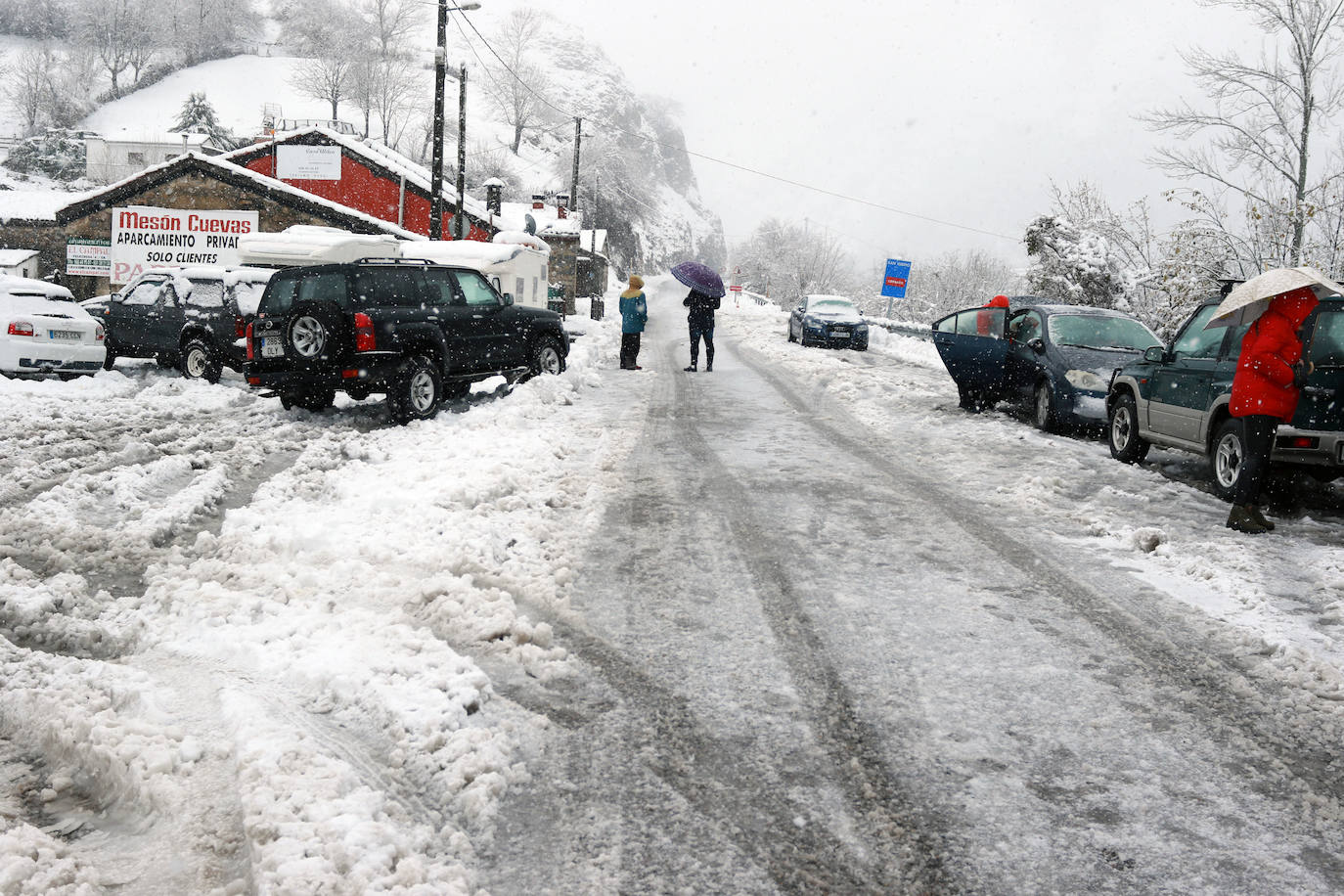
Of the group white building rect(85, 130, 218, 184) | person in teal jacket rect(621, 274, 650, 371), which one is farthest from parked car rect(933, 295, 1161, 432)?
white building rect(85, 130, 218, 184)

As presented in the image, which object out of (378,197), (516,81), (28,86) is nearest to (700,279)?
(378,197)

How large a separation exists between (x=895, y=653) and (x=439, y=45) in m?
22.2

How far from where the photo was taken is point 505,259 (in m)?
20.4

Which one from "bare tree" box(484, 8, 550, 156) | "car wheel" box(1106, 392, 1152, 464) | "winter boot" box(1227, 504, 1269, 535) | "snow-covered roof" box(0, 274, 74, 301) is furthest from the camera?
"bare tree" box(484, 8, 550, 156)

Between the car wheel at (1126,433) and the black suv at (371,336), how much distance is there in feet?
25.7

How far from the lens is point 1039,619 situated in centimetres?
465

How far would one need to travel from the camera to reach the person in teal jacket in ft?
54.7

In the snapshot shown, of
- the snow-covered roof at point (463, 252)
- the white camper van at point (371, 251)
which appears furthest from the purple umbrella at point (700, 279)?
the snow-covered roof at point (463, 252)

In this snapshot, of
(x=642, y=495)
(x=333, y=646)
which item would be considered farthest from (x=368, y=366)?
(x=333, y=646)

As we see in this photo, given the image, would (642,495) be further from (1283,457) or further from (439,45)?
(439,45)

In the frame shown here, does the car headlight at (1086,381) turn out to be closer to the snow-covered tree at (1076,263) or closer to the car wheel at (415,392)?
the car wheel at (415,392)

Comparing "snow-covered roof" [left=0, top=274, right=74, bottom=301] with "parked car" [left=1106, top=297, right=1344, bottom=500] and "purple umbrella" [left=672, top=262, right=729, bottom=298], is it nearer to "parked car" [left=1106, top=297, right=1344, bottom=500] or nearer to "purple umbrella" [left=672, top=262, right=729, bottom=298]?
"purple umbrella" [left=672, top=262, right=729, bottom=298]

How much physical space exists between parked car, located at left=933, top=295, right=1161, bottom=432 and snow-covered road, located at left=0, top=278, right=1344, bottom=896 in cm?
353

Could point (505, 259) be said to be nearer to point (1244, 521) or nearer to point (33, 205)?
point (1244, 521)
